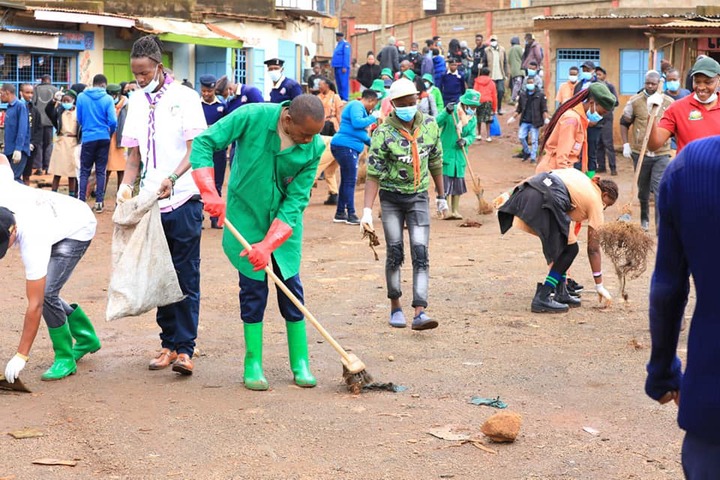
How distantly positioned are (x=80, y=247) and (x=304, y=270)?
15.6 feet

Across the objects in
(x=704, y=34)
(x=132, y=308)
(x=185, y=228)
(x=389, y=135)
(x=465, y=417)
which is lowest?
(x=465, y=417)

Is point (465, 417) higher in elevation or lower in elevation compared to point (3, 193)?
lower

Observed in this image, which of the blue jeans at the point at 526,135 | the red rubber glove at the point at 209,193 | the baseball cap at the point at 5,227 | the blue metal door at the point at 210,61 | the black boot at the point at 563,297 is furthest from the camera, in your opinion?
the blue metal door at the point at 210,61

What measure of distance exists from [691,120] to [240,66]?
2287cm

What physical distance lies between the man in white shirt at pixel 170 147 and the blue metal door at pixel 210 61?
22027 millimetres

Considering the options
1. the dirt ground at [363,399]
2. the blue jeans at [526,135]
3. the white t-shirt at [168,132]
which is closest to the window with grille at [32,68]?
the blue jeans at [526,135]

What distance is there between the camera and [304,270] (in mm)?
11250

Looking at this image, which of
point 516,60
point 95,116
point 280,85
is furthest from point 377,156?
point 516,60

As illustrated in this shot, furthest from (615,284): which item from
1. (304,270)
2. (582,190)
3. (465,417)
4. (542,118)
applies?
(542,118)

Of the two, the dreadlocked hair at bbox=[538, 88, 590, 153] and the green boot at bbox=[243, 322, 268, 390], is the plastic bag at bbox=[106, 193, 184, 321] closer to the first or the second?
the green boot at bbox=[243, 322, 268, 390]

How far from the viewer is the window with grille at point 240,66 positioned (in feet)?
98.4

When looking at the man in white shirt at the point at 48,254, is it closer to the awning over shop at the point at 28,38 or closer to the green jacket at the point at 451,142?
the green jacket at the point at 451,142

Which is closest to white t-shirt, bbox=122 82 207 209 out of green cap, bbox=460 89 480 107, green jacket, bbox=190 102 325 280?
green jacket, bbox=190 102 325 280

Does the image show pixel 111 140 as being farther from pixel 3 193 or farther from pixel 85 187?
pixel 3 193
